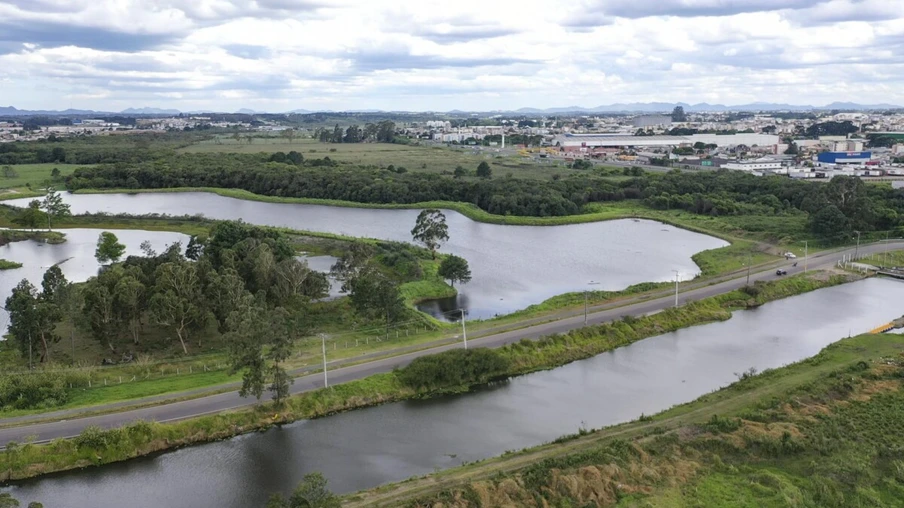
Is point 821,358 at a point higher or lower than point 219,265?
lower

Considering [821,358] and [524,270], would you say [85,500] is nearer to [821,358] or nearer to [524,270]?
[821,358]

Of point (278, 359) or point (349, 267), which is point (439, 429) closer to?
point (278, 359)

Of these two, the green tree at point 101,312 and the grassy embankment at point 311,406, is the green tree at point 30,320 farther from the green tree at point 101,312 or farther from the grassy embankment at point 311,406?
the grassy embankment at point 311,406

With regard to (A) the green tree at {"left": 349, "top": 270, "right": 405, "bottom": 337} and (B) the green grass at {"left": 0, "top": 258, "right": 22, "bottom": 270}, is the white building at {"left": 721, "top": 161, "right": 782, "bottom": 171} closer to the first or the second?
(A) the green tree at {"left": 349, "top": 270, "right": 405, "bottom": 337}

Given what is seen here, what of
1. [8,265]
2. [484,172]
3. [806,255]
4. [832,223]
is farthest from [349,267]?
[484,172]

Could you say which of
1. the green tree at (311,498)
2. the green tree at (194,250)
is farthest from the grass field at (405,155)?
the green tree at (311,498)

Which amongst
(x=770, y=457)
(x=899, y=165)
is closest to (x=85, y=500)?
(x=770, y=457)

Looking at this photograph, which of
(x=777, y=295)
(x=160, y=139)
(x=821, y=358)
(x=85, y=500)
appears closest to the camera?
(x=85, y=500)
